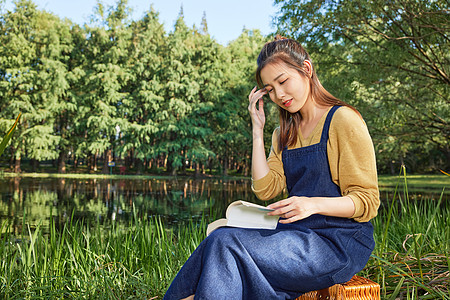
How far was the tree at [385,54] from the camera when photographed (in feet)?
21.8

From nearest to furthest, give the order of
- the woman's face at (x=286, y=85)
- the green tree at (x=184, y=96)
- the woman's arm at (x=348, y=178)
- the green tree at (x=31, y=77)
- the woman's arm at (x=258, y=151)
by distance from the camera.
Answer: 1. the woman's arm at (x=348, y=178)
2. the woman's face at (x=286, y=85)
3. the woman's arm at (x=258, y=151)
4. the green tree at (x=31, y=77)
5. the green tree at (x=184, y=96)

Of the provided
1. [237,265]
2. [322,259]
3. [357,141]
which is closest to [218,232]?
[237,265]

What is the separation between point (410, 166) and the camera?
34375 mm

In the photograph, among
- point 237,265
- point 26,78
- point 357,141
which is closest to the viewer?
point 237,265

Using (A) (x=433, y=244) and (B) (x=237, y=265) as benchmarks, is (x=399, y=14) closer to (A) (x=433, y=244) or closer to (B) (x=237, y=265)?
(A) (x=433, y=244)

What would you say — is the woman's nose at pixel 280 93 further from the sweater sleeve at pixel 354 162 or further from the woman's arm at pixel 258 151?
the sweater sleeve at pixel 354 162

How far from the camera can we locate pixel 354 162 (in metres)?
1.48

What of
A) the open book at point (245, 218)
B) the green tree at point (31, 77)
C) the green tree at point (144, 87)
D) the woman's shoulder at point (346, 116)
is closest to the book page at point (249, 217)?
Answer: the open book at point (245, 218)

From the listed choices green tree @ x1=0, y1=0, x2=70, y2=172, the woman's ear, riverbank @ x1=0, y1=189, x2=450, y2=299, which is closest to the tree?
riverbank @ x1=0, y1=189, x2=450, y2=299

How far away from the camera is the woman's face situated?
1.64 metres

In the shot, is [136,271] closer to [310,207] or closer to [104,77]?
[310,207]

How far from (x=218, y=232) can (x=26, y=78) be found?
2283 cm

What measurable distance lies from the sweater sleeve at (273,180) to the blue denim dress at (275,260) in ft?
0.99

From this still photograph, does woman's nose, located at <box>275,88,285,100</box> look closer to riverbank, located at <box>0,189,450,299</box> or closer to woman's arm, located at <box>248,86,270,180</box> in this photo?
woman's arm, located at <box>248,86,270,180</box>
